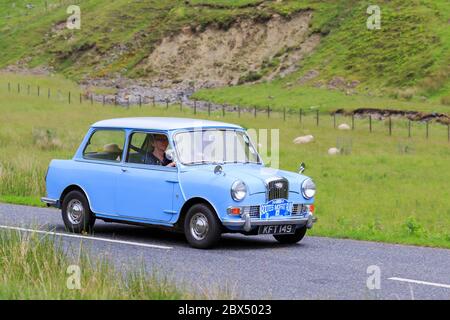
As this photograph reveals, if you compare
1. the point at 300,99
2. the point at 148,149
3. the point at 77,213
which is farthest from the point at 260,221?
the point at 300,99

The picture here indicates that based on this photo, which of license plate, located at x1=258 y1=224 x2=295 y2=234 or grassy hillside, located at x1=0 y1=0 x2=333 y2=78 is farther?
grassy hillside, located at x1=0 y1=0 x2=333 y2=78

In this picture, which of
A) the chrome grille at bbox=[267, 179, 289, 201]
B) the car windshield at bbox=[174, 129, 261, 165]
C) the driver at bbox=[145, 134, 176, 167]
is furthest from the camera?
the driver at bbox=[145, 134, 176, 167]

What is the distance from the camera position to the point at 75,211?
15.5 metres

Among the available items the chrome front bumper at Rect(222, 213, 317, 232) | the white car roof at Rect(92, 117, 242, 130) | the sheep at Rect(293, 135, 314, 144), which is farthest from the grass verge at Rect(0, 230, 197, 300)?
the sheep at Rect(293, 135, 314, 144)

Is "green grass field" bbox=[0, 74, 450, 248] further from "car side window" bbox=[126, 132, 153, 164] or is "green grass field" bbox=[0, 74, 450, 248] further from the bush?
"car side window" bbox=[126, 132, 153, 164]

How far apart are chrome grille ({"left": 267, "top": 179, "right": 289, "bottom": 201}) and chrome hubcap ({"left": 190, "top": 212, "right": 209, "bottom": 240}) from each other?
1002 millimetres

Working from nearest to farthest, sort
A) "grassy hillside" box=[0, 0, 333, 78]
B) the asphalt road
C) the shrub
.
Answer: the asphalt road, the shrub, "grassy hillside" box=[0, 0, 333, 78]

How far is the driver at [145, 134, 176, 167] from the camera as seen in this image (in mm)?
14805

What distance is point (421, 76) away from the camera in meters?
67.3

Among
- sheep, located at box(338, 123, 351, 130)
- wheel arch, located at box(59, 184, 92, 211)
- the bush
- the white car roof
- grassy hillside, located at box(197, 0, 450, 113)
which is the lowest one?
wheel arch, located at box(59, 184, 92, 211)

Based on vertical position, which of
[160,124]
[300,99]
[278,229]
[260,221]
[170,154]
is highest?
[300,99]

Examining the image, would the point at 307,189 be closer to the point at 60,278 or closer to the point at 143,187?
the point at 143,187

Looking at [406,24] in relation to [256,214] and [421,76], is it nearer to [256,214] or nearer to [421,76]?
[421,76]

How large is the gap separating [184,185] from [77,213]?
92.1 inches
